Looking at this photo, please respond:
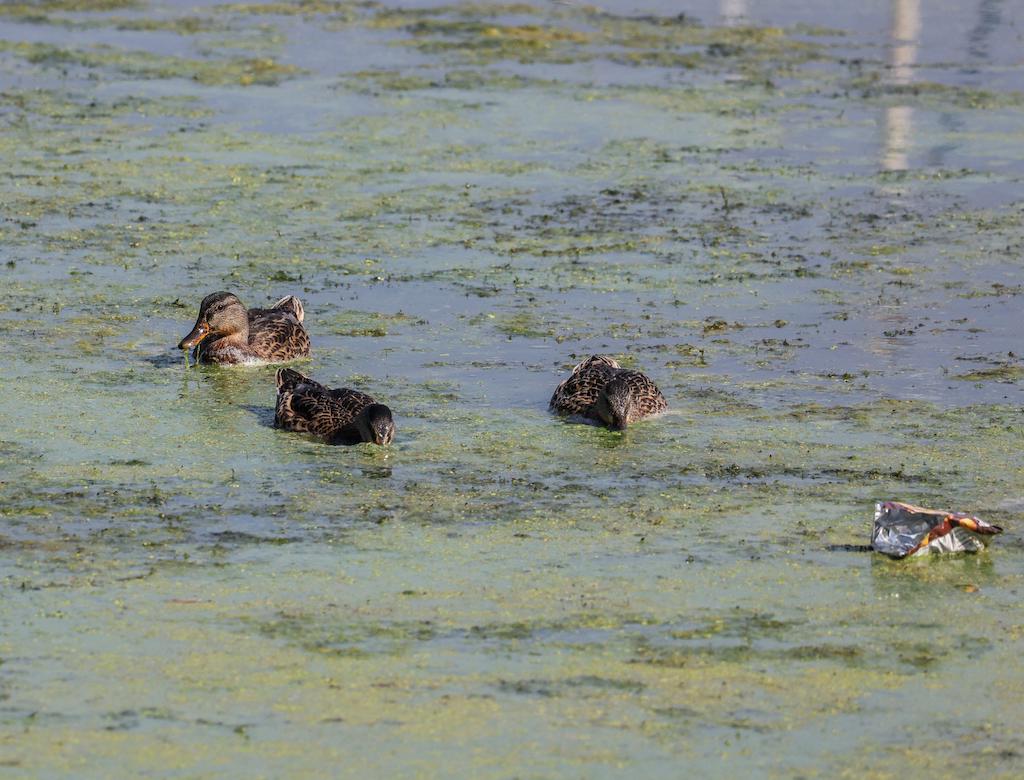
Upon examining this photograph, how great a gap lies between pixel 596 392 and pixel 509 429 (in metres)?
→ 0.50

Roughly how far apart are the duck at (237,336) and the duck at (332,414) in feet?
3.01

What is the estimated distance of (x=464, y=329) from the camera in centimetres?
1080

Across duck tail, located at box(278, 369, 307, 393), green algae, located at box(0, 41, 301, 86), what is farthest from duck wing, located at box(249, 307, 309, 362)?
green algae, located at box(0, 41, 301, 86)

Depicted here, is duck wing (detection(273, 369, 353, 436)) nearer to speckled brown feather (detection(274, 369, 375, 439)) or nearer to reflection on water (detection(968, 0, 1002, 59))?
speckled brown feather (detection(274, 369, 375, 439))

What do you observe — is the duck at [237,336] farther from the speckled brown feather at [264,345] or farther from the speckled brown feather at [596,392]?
the speckled brown feather at [596,392]

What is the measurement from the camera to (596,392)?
30.4 ft

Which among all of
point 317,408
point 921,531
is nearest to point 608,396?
point 317,408

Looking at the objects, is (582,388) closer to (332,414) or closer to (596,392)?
(596,392)

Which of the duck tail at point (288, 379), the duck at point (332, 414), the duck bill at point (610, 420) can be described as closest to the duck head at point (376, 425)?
the duck at point (332, 414)

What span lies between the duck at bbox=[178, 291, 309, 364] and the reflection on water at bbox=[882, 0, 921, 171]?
6.65 m

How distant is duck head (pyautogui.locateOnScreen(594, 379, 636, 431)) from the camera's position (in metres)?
9.02

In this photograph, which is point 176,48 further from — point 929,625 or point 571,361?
point 929,625

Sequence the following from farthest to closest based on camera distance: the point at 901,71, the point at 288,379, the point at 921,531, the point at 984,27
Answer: the point at 984,27, the point at 901,71, the point at 288,379, the point at 921,531

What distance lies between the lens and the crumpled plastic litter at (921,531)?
7.16 metres
